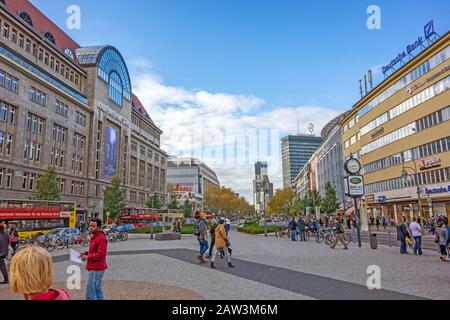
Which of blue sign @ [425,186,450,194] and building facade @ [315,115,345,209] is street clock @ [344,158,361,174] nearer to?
blue sign @ [425,186,450,194]

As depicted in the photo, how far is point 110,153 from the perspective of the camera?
68.1m

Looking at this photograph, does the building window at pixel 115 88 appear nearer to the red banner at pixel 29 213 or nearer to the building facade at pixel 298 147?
the red banner at pixel 29 213

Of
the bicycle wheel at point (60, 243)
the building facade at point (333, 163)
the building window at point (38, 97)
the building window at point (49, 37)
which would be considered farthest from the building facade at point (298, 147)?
the bicycle wheel at point (60, 243)

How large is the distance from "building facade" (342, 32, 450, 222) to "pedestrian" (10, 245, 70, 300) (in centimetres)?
3966

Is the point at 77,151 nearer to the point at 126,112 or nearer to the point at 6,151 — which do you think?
the point at 6,151

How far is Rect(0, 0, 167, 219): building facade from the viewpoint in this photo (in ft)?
137

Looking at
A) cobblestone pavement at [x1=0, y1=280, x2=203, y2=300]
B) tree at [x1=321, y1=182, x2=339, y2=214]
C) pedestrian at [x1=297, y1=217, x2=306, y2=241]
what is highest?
tree at [x1=321, y1=182, x2=339, y2=214]

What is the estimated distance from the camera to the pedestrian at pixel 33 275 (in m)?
2.47

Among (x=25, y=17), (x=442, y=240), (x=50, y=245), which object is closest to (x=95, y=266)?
(x=442, y=240)

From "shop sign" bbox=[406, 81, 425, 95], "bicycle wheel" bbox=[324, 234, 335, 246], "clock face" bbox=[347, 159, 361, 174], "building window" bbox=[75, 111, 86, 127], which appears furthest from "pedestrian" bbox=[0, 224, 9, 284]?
"building window" bbox=[75, 111, 86, 127]

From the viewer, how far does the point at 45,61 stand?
165ft

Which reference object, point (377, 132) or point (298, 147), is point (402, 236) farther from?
point (298, 147)

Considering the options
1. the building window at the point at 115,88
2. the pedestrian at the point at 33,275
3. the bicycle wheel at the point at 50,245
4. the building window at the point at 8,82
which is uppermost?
the building window at the point at 115,88

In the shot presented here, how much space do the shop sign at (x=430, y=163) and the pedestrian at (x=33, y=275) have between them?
47.5m
